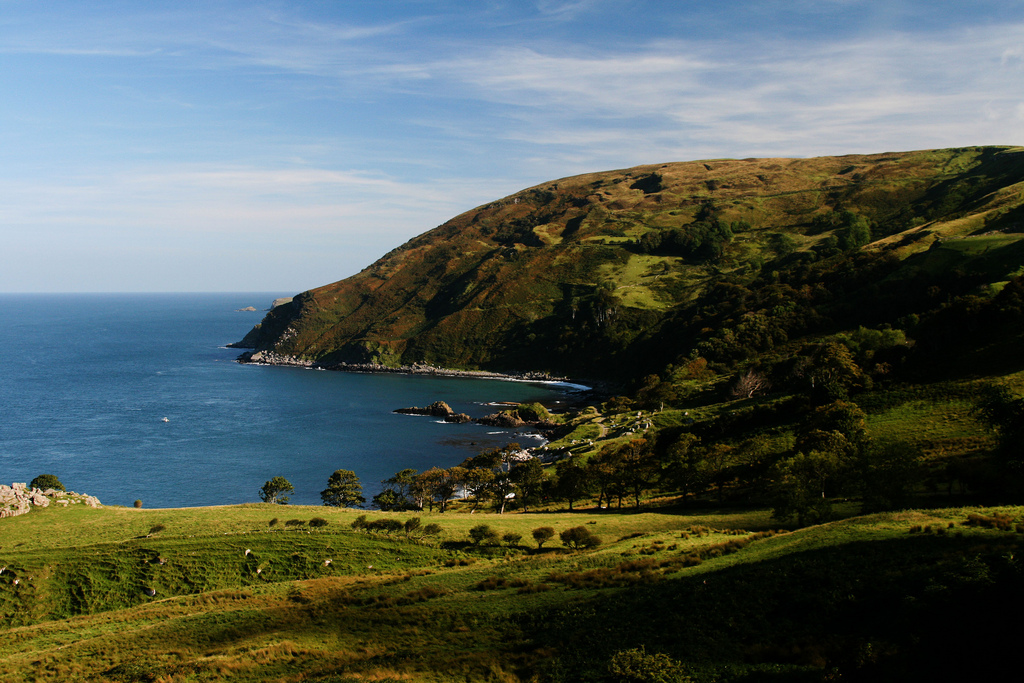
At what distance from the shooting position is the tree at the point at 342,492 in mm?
71625

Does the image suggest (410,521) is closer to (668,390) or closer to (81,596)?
(81,596)

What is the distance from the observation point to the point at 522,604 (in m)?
28.8

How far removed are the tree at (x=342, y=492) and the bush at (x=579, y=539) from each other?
36.9 meters

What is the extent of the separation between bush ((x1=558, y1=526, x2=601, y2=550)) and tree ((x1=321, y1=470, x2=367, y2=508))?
121 feet

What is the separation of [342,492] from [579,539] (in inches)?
1530

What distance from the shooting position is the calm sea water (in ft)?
282

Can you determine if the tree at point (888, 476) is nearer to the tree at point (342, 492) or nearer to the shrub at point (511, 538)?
the shrub at point (511, 538)

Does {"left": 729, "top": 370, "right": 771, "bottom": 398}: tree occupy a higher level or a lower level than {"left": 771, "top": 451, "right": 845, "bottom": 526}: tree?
higher

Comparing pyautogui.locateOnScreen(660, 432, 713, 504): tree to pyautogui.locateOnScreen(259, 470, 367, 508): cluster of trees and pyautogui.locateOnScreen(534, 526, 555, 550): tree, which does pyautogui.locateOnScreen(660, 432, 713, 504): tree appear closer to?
pyautogui.locateOnScreen(534, 526, 555, 550): tree

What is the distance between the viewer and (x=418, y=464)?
96000mm

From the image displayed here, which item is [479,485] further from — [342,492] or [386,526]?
[386,526]

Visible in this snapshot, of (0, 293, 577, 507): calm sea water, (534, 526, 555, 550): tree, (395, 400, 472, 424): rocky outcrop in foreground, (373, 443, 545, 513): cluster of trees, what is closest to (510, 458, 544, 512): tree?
(373, 443, 545, 513): cluster of trees

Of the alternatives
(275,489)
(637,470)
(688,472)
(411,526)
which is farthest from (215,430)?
(688,472)

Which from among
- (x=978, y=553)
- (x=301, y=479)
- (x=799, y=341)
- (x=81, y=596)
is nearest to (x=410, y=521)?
(x=81, y=596)
